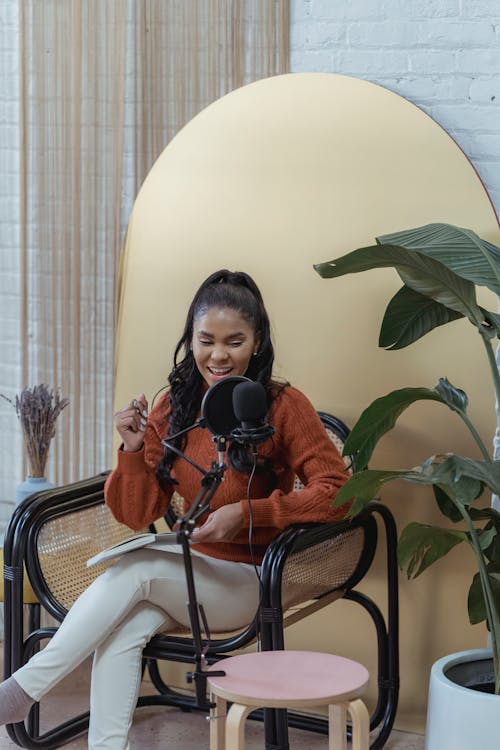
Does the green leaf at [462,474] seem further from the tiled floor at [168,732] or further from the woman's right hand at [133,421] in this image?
the tiled floor at [168,732]

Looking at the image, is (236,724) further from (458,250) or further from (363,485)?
(458,250)

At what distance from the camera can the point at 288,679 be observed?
191 cm

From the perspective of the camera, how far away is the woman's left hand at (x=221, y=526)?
2.37 meters

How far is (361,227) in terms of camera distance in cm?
276

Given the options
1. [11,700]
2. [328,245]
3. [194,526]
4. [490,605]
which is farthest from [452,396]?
[11,700]

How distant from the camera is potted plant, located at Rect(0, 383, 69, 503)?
2973 mm

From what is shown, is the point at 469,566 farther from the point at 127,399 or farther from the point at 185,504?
the point at 127,399

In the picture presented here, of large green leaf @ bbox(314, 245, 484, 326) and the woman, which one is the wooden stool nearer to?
the woman

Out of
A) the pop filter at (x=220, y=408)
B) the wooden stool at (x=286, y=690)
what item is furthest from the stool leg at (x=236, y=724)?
the pop filter at (x=220, y=408)

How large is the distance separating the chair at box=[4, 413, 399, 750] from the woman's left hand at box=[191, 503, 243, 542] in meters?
0.11

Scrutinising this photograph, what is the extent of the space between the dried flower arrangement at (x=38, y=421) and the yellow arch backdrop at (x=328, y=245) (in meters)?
0.22

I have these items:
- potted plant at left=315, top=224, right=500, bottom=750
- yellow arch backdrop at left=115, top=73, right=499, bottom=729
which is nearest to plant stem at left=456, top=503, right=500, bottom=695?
potted plant at left=315, top=224, right=500, bottom=750

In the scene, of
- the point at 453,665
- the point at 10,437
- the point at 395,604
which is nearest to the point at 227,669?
the point at 453,665

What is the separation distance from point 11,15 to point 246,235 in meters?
1.05
